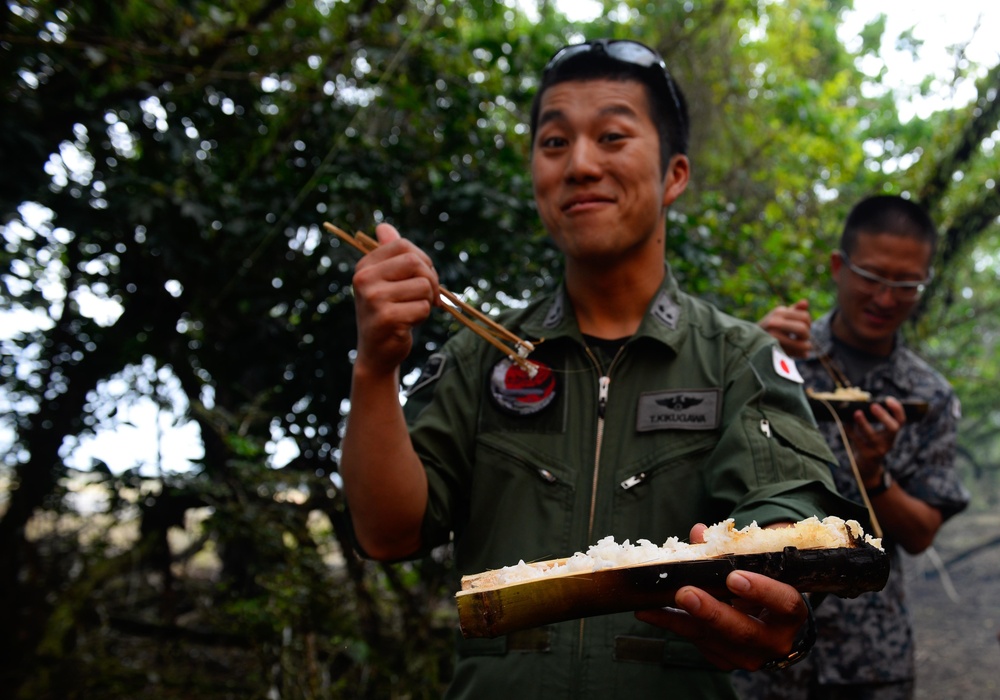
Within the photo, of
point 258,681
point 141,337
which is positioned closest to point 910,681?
point 258,681

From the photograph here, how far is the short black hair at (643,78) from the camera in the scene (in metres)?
2.12

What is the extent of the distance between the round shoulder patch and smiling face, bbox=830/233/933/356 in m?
1.74

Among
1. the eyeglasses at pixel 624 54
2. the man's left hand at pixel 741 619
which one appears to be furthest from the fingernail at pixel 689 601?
the eyeglasses at pixel 624 54

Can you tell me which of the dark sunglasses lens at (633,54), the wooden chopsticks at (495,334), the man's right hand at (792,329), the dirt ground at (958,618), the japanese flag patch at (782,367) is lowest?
the dirt ground at (958,618)

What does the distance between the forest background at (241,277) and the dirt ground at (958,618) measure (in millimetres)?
3301

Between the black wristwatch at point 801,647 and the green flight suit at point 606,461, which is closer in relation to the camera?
the black wristwatch at point 801,647

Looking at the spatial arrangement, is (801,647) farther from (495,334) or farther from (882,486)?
(882,486)

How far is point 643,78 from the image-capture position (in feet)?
7.07

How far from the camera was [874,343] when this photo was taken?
3213 mm

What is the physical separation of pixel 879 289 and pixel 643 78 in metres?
1.55

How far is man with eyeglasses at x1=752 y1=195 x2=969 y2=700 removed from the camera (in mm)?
2734

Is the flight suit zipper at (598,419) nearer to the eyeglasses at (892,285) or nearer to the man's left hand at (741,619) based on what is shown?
the man's left hand at (741,619)

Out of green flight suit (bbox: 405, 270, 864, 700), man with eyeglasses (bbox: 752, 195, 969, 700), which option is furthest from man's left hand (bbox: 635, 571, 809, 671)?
man with eyeglasses (bbox: 752, 195, 969, 700)

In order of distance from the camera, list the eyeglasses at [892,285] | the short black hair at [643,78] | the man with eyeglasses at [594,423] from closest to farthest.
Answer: the man with eyeglasses at [594,423], the short black hair at [643,78], the eyeglasses at [892,285]
